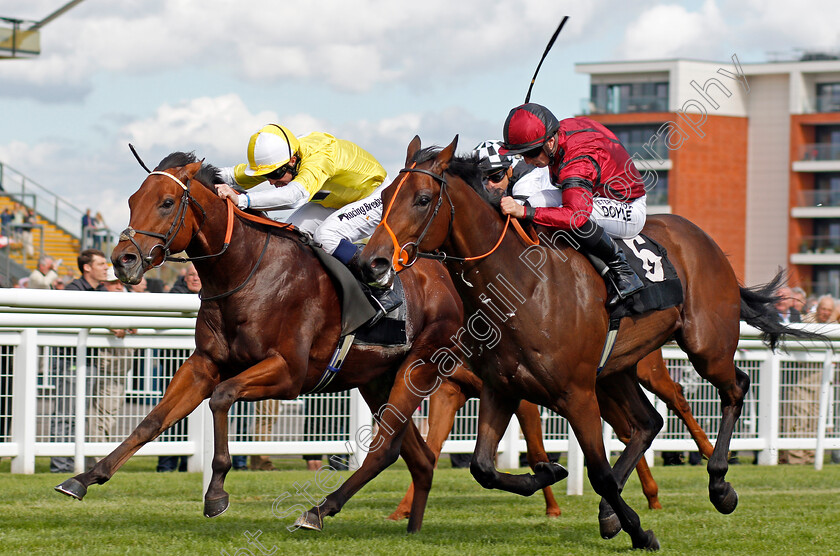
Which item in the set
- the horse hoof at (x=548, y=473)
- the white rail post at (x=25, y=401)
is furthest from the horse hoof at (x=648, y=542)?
the white rail post at (x=25, y=401)

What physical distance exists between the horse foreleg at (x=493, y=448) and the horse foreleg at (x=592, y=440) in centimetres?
28

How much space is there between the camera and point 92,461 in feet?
27.2

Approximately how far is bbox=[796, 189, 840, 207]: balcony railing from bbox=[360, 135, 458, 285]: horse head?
4883 centimetres

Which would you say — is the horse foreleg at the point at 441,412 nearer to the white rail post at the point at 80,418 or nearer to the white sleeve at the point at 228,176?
the white sleeve at the point at 228,176

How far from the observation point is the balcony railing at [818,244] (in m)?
50.6

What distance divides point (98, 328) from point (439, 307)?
2.76m

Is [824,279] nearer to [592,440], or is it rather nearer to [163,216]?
[592,440]

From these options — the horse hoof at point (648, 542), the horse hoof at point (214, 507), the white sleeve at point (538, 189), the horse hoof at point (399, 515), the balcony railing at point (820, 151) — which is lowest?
the horse hoof at point (399, 515)

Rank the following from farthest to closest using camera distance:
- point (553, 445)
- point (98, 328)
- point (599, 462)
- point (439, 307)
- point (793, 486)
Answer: point (553, 445)
point (793, 486)
point (98, 328)
point (439, 307)
point (599, 462)

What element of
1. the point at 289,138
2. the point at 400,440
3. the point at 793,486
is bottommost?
the point at 793,486

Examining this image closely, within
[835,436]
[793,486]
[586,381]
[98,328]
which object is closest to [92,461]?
[98,328]

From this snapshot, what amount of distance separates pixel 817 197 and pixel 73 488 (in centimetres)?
4978

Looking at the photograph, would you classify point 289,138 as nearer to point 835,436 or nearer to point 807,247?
point 835,436

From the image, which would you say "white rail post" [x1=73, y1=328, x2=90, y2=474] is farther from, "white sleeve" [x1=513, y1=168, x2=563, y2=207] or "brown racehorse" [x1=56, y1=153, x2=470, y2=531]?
"white sleeve" [x1=513, y1=168, x2=563, y2=207]
